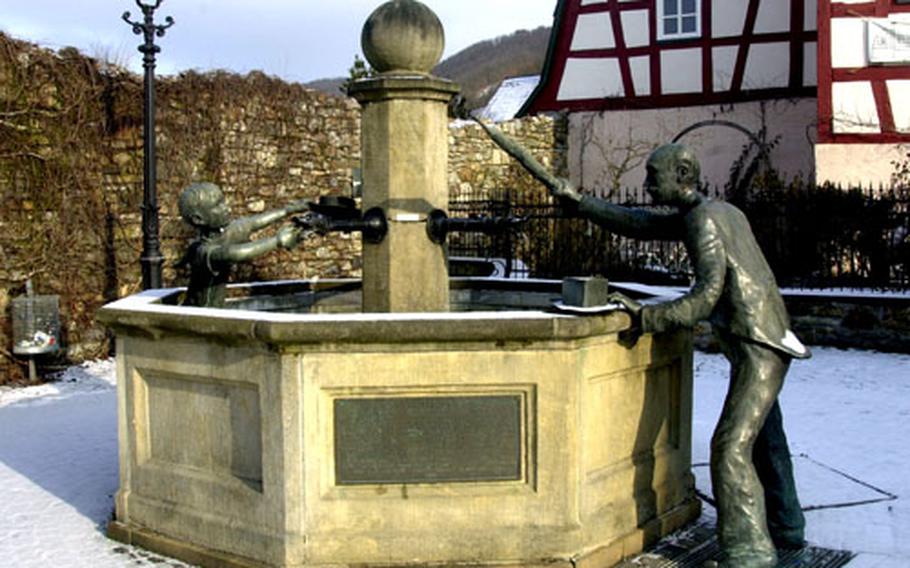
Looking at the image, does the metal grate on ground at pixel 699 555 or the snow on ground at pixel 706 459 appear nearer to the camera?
the metal grate on ground at pixel 699 555

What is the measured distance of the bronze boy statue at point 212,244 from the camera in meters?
4.92

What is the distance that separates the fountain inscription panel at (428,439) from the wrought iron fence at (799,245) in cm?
743

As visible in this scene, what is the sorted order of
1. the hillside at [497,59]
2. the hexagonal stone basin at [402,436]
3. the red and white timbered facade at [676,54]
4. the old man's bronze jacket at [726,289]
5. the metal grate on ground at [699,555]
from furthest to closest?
the hillside at [497,59]
the red and white timbered facade at [676,54]
the metal grate on ground at [699,555]
the old man's bronze jacket at [726,289]
the hexagonal stone basin at [402,436]

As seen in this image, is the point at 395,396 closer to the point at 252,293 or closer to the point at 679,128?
the point at 252,293

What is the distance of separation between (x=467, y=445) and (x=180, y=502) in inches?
59.3

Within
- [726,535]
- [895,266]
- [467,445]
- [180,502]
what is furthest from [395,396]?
[895,266]

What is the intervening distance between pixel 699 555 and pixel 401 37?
3.20 metres

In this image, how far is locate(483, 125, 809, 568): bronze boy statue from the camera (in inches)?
167

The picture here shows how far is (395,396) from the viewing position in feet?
13.8

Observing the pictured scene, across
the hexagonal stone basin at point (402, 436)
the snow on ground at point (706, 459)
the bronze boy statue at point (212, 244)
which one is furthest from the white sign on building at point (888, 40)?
the bronze boy statue at point (212, 244)

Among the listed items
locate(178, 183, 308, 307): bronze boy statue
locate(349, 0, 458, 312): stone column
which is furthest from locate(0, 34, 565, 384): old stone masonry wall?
locate(349, 0, 458, 312): stone column

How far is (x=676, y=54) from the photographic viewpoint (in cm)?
1977

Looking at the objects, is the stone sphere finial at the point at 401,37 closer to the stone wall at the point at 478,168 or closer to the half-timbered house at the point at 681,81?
the stone wall at the point at 478,168

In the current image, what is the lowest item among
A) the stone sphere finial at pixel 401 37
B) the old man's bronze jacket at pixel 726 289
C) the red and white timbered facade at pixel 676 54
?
the old man's bronze jacket at pixel 726 289
